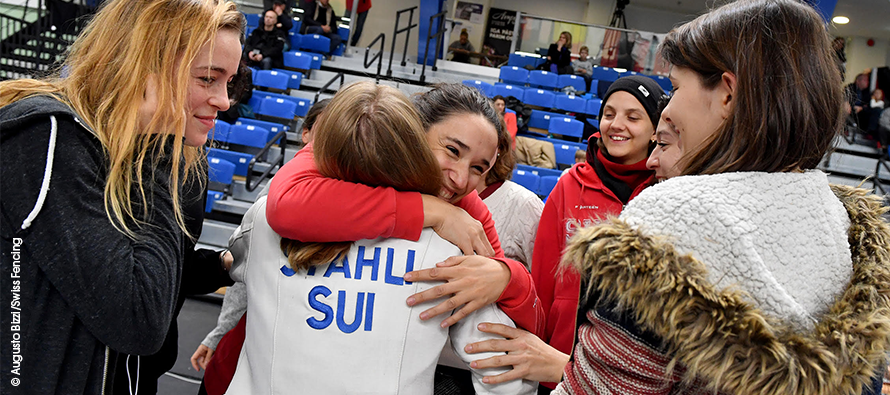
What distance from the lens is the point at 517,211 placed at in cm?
214

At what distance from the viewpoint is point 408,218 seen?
106 centimetres

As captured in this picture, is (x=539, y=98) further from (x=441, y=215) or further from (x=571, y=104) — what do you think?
(x=441, y=215)

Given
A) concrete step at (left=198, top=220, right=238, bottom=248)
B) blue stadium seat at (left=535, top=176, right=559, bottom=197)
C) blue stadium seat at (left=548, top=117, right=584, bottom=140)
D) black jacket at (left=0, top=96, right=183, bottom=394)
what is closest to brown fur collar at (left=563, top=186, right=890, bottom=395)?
black jacket at (left=0, top=96, right=183, bottom=394)

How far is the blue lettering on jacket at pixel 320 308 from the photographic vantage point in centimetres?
104

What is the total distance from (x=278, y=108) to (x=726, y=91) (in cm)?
725

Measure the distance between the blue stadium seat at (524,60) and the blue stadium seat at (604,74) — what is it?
1086mm

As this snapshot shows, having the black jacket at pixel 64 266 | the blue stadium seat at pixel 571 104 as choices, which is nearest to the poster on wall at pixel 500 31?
the blue stadium seat at pixel 571 104

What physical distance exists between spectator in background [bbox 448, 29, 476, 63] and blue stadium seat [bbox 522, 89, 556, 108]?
11.8 feet

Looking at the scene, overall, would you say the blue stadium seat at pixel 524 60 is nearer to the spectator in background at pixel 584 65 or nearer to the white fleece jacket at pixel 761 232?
the spectator in background at pixel 584 65

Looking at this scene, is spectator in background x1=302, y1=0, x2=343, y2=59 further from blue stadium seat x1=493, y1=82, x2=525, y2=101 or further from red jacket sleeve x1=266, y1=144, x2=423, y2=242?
red jacket sleeve x1=266, y1=144, x2=423, y2=242

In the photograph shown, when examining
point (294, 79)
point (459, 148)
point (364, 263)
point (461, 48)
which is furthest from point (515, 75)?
point (364, 263)

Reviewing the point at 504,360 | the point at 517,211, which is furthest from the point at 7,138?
the point at 517,211

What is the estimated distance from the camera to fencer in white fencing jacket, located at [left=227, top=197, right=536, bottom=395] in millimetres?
1037

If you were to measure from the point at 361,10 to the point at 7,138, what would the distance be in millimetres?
11836
